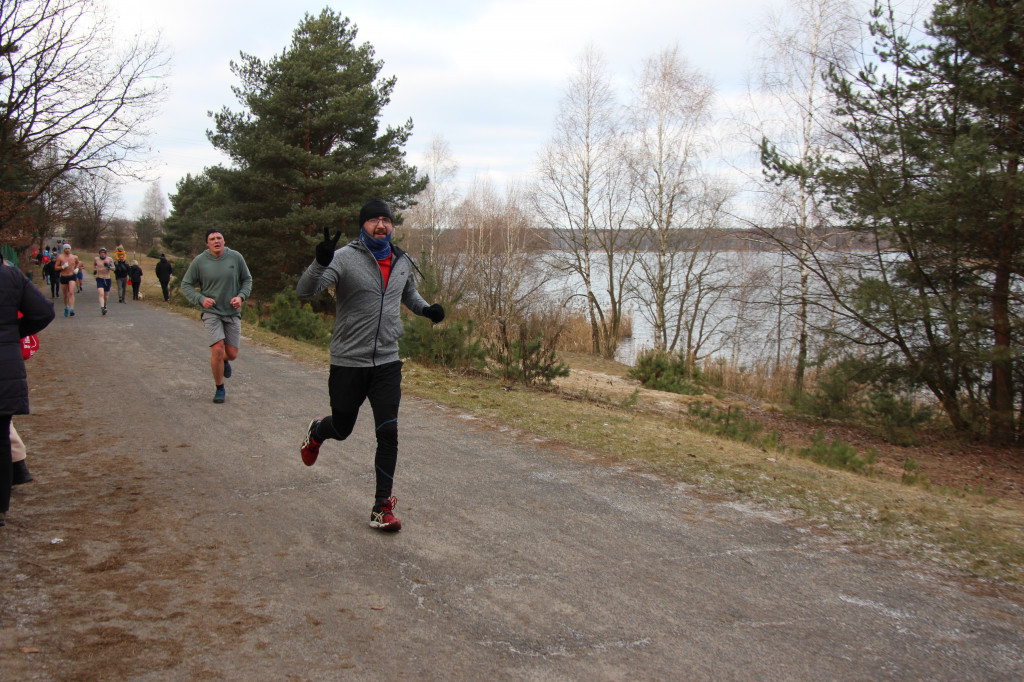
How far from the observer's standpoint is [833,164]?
14.2 metres

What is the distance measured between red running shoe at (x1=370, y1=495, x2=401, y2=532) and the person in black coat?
7.31ft

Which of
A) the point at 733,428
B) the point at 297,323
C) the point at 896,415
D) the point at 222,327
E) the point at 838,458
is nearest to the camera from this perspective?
the point at 222,327

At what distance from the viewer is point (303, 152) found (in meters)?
25.7

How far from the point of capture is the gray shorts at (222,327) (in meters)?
8.51

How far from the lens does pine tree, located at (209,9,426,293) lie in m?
26.0

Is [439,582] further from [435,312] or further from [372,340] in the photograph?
[435,312]

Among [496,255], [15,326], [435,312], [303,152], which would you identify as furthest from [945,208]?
[496,255]

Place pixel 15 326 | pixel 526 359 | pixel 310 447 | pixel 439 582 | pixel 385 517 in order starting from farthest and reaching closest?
pixel 526 359, pixel 310 447, pixel 385 517, pixel 15 326, pixel 439 582

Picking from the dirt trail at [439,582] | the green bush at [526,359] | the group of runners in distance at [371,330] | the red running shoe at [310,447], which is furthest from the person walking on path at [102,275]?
the group of runners in distance at [371,330]

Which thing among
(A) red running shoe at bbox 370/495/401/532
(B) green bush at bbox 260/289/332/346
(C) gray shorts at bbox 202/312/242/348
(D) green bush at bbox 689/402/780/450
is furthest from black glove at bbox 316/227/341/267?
(B) green bush at bbox 260/289/332/346

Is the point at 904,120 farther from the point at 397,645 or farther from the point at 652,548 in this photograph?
the point at 397,645

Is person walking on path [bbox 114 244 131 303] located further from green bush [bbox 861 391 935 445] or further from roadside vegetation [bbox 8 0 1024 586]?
green bush [bbox 861 391 935 445]

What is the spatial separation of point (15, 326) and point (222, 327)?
4.17 metres

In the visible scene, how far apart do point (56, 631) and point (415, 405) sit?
602 centimetres
